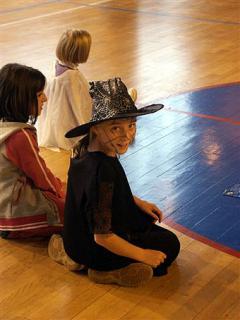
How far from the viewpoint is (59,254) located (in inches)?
84.8

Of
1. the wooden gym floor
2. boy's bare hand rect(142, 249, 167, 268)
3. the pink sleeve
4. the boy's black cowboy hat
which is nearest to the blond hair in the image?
the wooden gym floor

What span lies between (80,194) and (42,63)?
3.20 meters

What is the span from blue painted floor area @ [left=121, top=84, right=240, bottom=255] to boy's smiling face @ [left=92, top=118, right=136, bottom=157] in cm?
64

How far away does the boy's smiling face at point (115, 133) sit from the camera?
6.10ft

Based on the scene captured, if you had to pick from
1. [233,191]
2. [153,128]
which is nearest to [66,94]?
[153,128]

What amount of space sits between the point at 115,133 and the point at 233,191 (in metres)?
0.95

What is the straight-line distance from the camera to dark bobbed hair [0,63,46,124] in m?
2.15

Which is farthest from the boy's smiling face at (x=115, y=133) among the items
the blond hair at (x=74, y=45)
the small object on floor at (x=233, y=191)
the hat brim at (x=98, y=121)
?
the blond hair at (x=74, y=45)

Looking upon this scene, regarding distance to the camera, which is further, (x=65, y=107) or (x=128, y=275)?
(x=65, y=107)

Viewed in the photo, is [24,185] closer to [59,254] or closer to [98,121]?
[59,254]

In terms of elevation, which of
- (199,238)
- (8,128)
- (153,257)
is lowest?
(199,238)

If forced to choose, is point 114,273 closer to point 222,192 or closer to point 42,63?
point 222,192

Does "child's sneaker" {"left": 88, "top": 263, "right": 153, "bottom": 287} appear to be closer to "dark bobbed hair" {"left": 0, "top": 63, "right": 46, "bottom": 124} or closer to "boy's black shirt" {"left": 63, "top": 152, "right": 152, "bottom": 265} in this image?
"boy's black shirt" {"left": 63, "top": 152, "right": 152, "bottom": 265}

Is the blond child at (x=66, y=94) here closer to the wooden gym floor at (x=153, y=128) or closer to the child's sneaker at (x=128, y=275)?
the wooden gym floor at (x=153, y=128)
